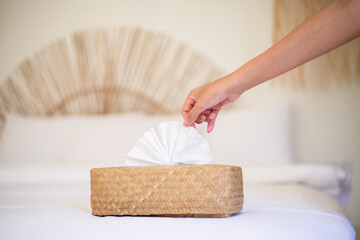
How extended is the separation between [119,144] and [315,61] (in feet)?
4.32

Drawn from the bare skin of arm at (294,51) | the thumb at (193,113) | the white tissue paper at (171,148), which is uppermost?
the bare skin of arm at (294,51)

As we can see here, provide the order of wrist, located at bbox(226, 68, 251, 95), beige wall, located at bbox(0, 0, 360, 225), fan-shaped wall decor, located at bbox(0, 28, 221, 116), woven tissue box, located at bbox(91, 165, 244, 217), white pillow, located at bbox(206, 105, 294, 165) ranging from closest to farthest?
woven tissue box, located at bbox(91, 165, 244, 217) → wrist, located at bbox(226, 68, 251, 95) → white pillow, located at bbox(206, 105, 294, 165) → beige wall, located at bbox(0, 0, 360, 225) → fan-shaped wall decor, located at bbox(0, 28, 221, 116)

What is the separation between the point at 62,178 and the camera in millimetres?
1776

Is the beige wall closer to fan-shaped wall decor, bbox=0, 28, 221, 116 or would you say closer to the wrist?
fan-shaped wall decor, bbox=0, 28, 221, 116

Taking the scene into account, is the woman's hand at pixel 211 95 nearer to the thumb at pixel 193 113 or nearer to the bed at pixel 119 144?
the thumb at pixel 193 113

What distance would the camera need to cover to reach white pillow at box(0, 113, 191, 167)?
2.38 metres

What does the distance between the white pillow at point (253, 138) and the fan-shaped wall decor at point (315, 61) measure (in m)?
0.40

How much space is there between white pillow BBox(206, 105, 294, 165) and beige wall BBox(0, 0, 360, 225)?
341 mm

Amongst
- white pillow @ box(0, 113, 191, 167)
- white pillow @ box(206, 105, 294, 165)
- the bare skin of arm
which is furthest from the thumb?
white pillow @ box(0, 113, 191, 167)

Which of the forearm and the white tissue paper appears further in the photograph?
the white tissue paper

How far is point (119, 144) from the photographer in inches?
93.5

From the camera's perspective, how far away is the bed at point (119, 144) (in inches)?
35.4

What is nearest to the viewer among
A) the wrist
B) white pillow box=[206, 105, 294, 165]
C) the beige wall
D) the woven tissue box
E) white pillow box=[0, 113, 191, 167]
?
the woven tissue box

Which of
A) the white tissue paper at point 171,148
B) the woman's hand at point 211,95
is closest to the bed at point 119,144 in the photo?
the white tissue paper at point 171,148
